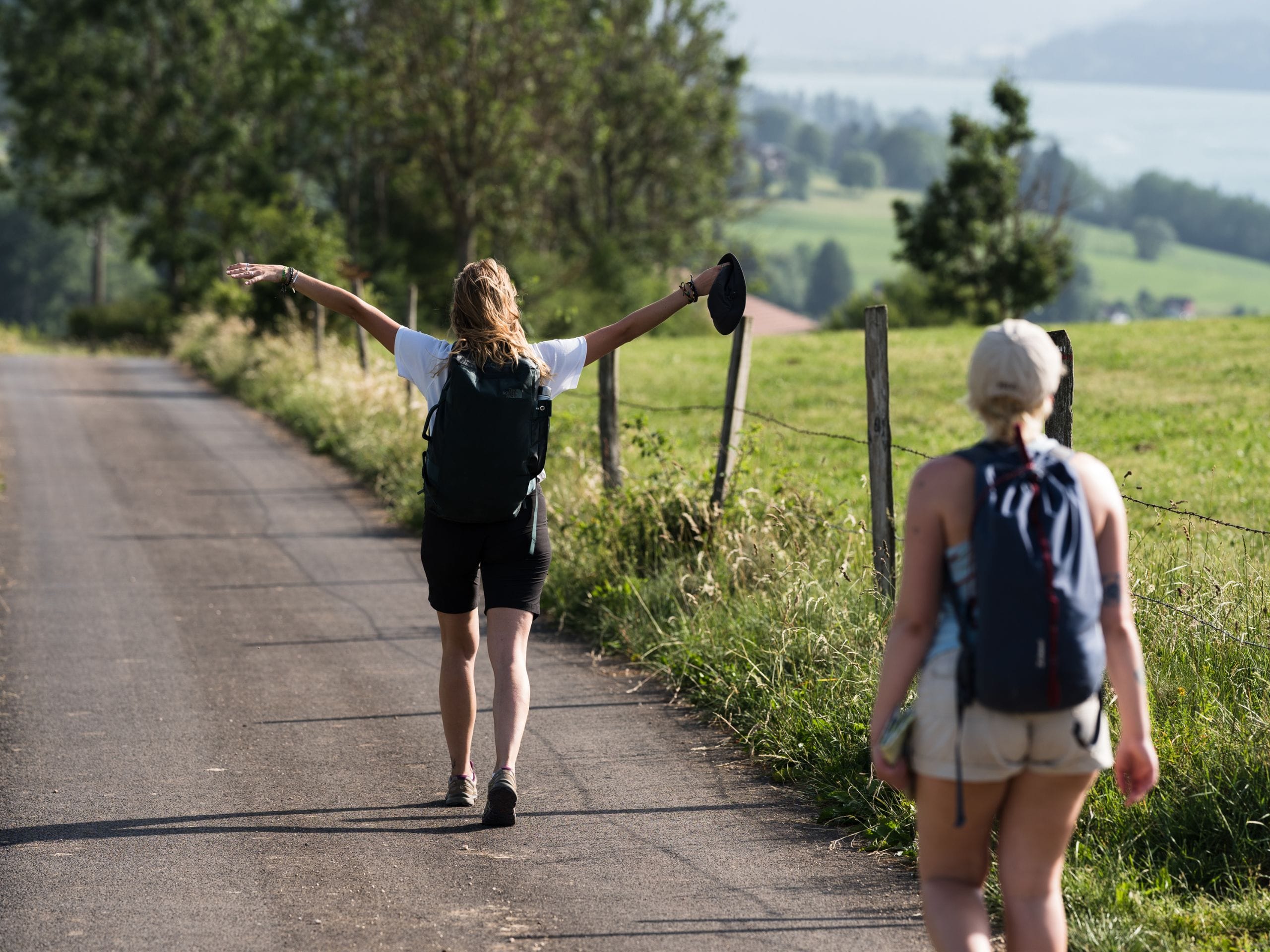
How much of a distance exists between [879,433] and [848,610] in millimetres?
896

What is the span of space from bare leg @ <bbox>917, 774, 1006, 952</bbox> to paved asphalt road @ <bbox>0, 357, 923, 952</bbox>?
3.79 feet

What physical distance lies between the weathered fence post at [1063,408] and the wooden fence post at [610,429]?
14.3ft

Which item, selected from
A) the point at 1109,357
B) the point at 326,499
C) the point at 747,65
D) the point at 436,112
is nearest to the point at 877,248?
the point at 747,65

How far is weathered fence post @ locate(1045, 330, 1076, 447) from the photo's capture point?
199 inches

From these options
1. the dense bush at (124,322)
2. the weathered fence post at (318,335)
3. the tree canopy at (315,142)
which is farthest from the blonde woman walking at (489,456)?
the dense bush at (124,322)

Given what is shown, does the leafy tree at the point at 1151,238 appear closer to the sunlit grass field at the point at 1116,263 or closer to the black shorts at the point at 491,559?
the sunlit grass field at the point at 1116,263

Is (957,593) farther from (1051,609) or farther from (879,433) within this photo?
(879,433)

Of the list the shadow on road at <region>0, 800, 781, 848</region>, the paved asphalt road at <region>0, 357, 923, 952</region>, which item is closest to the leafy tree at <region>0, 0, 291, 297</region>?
the paved asphalt road at <region>0, 357, 923, 952</region>

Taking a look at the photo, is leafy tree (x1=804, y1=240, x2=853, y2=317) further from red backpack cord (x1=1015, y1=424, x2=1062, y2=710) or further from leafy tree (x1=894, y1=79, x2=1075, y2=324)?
red backpack cord (x1=1015, y1=424, x2=1062, y2=710)

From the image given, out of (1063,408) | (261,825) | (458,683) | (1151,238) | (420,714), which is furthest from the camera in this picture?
(1151,238)

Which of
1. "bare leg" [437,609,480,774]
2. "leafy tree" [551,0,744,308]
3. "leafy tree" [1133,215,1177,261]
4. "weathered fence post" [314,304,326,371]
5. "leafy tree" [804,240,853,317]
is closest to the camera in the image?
"bare leg" [437,609,480,774]

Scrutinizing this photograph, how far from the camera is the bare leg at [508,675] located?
4883mm

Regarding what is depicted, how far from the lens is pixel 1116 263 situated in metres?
161

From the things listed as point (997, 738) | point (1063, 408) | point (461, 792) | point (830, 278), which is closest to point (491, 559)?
point (461, 792)
